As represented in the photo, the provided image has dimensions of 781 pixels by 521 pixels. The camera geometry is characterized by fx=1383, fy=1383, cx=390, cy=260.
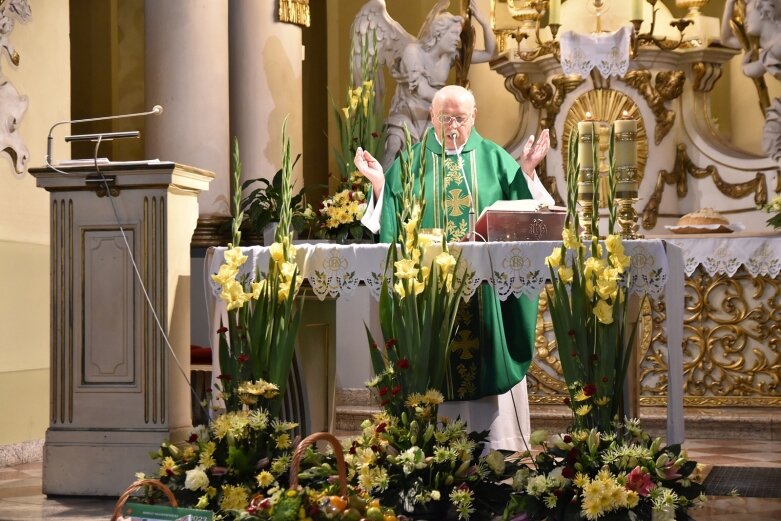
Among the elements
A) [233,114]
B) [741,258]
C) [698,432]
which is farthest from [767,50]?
[233,114]

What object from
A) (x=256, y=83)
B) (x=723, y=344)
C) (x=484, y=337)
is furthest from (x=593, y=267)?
(x=256, y=83)

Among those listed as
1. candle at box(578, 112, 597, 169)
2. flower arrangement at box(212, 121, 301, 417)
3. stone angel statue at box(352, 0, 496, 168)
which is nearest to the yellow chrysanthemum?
flower arrangement at box(212, 121, 301, 417)

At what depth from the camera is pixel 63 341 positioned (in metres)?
6.09

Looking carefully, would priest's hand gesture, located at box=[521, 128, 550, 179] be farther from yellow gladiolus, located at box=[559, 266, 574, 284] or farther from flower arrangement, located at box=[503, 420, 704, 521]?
flower arrangement, located at box=[503, 420, 704, 521]

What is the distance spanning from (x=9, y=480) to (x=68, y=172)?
1.64 m

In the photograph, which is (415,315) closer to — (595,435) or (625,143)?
(595,435)

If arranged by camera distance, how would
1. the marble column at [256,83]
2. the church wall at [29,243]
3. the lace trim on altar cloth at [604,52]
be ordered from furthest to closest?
the marble column at [256,83]
the lace trim on altar cloth at [604,52]
the church wall at [29,243]

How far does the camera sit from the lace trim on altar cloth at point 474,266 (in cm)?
526

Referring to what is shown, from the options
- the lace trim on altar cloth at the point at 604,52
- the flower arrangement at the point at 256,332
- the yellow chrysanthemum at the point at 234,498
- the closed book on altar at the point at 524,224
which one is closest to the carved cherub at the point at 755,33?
the lace trim on altar cloth at the point at 604,52

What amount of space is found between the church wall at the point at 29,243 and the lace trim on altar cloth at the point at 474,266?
2207 mm

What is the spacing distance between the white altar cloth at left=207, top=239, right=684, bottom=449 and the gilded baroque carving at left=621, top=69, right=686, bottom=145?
13.5ft

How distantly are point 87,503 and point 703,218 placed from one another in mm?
4522

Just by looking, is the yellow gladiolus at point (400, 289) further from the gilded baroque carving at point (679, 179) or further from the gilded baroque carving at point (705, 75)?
the gilded baroque carving at point (705, 75)

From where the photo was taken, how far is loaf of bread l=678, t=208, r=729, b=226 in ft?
28.3
